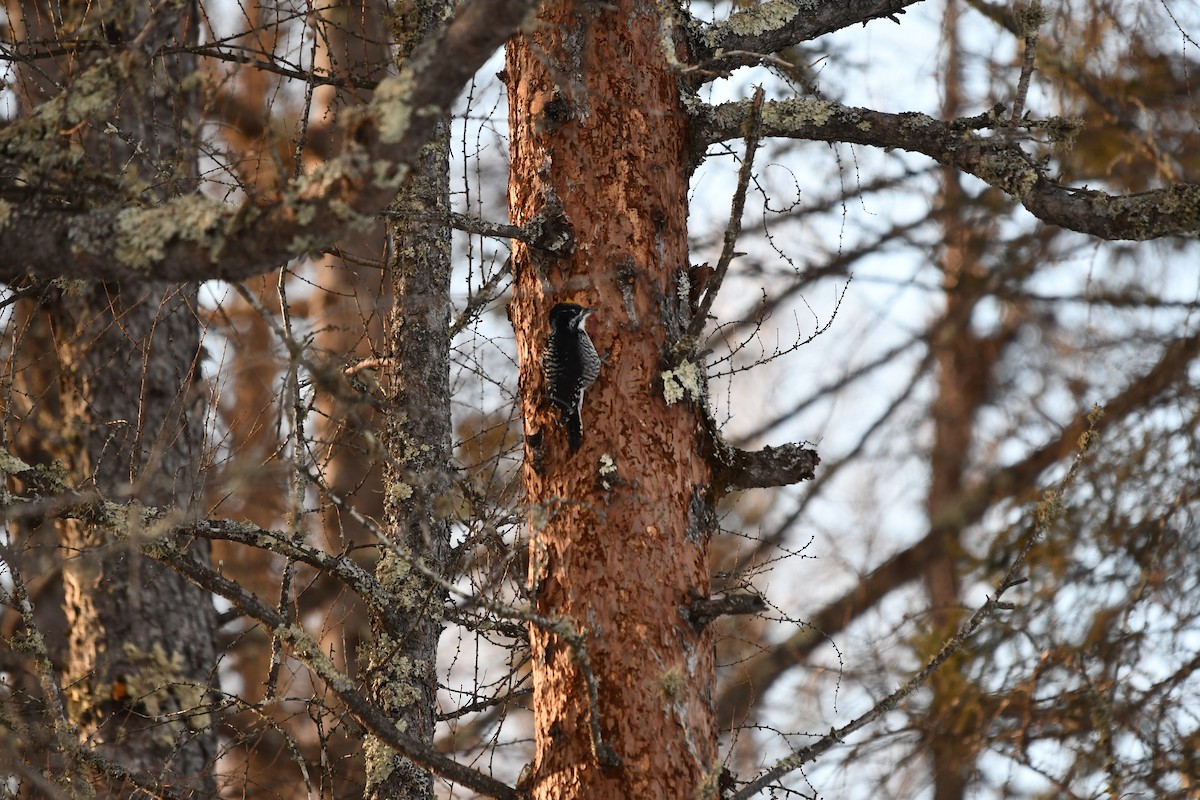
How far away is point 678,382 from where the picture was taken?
2.75 m

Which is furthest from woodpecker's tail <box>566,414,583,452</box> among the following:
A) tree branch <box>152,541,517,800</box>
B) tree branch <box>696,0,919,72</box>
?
tree branch <box>696,0,919,72</box>

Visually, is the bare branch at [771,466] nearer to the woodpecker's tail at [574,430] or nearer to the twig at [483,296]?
the woodpecker's tail at [574,430]

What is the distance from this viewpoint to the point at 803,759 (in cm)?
252

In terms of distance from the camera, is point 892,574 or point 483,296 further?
point 892,574

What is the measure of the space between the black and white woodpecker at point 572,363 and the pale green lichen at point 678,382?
0.16 metres

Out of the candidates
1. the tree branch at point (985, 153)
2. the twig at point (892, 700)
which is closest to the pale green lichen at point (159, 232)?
the tree branch at point (985, 153)

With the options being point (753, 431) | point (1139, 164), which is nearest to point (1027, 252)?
point (1139, 164)

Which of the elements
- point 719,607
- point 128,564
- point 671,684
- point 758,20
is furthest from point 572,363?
point 128,564

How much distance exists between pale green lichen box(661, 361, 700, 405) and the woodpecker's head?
0.22 meters

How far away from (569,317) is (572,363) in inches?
4.6

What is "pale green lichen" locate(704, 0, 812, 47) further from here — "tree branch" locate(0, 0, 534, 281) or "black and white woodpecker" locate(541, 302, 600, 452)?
"tree branch" locate(0, 0, 534, 281)

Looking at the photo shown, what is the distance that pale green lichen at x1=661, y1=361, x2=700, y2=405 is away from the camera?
108 inches

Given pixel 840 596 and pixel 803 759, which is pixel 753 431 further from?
pixel 803 759

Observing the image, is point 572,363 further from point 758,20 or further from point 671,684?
point 758,20
